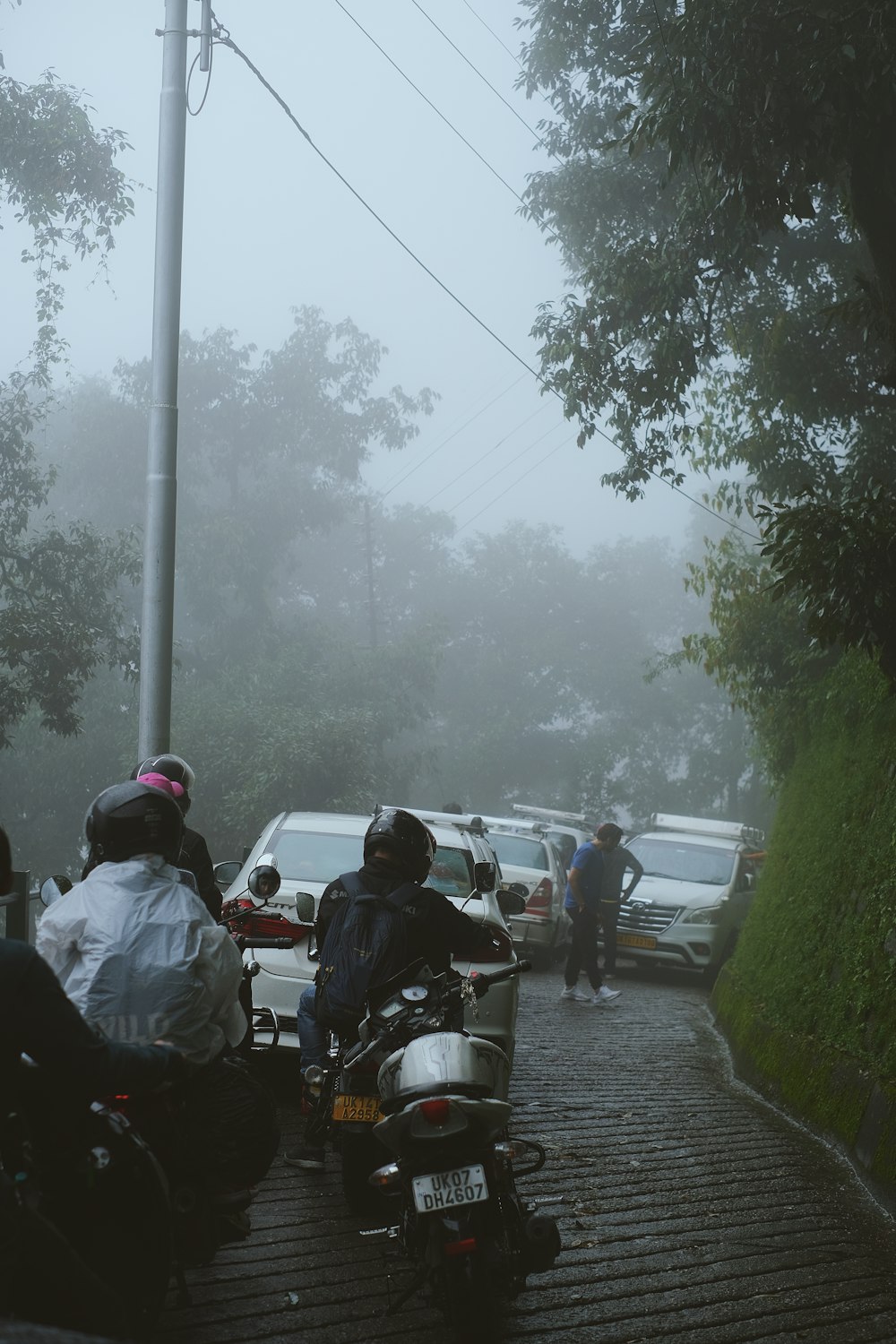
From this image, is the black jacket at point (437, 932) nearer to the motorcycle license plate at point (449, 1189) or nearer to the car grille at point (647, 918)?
the motorcycle license plate at point (449, 1189)

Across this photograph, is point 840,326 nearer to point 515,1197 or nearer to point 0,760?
point 515,1197

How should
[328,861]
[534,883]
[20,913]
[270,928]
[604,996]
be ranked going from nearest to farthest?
[270,928] → [328,861] → [20,913] → [604,996] → [534,883]

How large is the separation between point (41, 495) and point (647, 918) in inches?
447

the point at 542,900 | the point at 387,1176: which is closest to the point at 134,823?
the point at 387,1176

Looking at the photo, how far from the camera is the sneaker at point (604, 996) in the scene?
15258 mm

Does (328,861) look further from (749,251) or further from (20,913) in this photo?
(749,251)

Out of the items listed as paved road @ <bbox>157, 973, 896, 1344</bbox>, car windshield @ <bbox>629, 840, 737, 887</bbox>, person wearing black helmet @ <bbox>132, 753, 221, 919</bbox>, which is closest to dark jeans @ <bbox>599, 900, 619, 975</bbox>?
car windshield @ <bbox>629, 840, 737, 887</bbox>

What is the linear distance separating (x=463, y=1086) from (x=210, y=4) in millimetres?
10182

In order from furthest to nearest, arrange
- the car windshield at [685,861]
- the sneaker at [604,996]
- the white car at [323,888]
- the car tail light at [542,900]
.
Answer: the car windshield at [685,861] < the car tail light at [542,900] < the sneaker at [604,996] < the white car at [323,888]

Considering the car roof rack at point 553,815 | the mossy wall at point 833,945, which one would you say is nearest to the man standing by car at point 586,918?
the mossy wall at point 833,945

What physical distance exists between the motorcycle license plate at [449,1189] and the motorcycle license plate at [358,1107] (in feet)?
4.19

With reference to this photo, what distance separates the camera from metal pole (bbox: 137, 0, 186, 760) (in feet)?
32.7

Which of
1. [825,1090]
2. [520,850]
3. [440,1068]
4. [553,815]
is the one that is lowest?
[825,1090]

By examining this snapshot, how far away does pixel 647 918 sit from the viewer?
A: 19.0m
